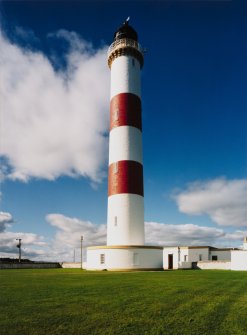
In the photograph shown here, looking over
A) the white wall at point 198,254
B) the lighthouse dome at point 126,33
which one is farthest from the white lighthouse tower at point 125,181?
the white wall at point 198,254

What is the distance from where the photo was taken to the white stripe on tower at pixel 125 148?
2881 cm

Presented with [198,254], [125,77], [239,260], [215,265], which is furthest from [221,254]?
[125,77]

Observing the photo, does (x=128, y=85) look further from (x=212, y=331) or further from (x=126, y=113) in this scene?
(x=212, y=331)

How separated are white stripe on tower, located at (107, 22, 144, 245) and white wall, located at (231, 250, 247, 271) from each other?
10653 millimetres

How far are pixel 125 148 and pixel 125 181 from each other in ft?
10.7

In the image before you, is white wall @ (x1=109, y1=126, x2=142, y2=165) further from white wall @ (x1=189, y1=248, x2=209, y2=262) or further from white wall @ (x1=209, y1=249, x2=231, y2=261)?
white wall @ (x1=209, y1=249, x2=231, y2=261)

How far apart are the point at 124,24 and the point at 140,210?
72.2ft

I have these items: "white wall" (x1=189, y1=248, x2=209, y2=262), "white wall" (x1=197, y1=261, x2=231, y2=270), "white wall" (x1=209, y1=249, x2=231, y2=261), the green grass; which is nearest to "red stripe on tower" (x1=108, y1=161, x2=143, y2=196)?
"white wall" (x1=197, y1=261, x2=231, y2=270)

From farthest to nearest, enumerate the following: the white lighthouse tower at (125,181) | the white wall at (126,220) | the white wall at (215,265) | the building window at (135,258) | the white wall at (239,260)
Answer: the white wall at (215,265)
the white wall at (239,260)
the white wall at (126,220)
the white lighthouse tower at (125,181)
the building window at (135,258)

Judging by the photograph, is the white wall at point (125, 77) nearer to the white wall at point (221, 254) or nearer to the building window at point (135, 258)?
the building window at point (135, 258)

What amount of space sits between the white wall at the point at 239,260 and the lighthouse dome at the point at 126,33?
25252 mm

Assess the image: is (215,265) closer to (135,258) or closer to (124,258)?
(135,258)

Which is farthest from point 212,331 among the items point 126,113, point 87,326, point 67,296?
point 126,113

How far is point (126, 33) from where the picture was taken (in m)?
35.2
